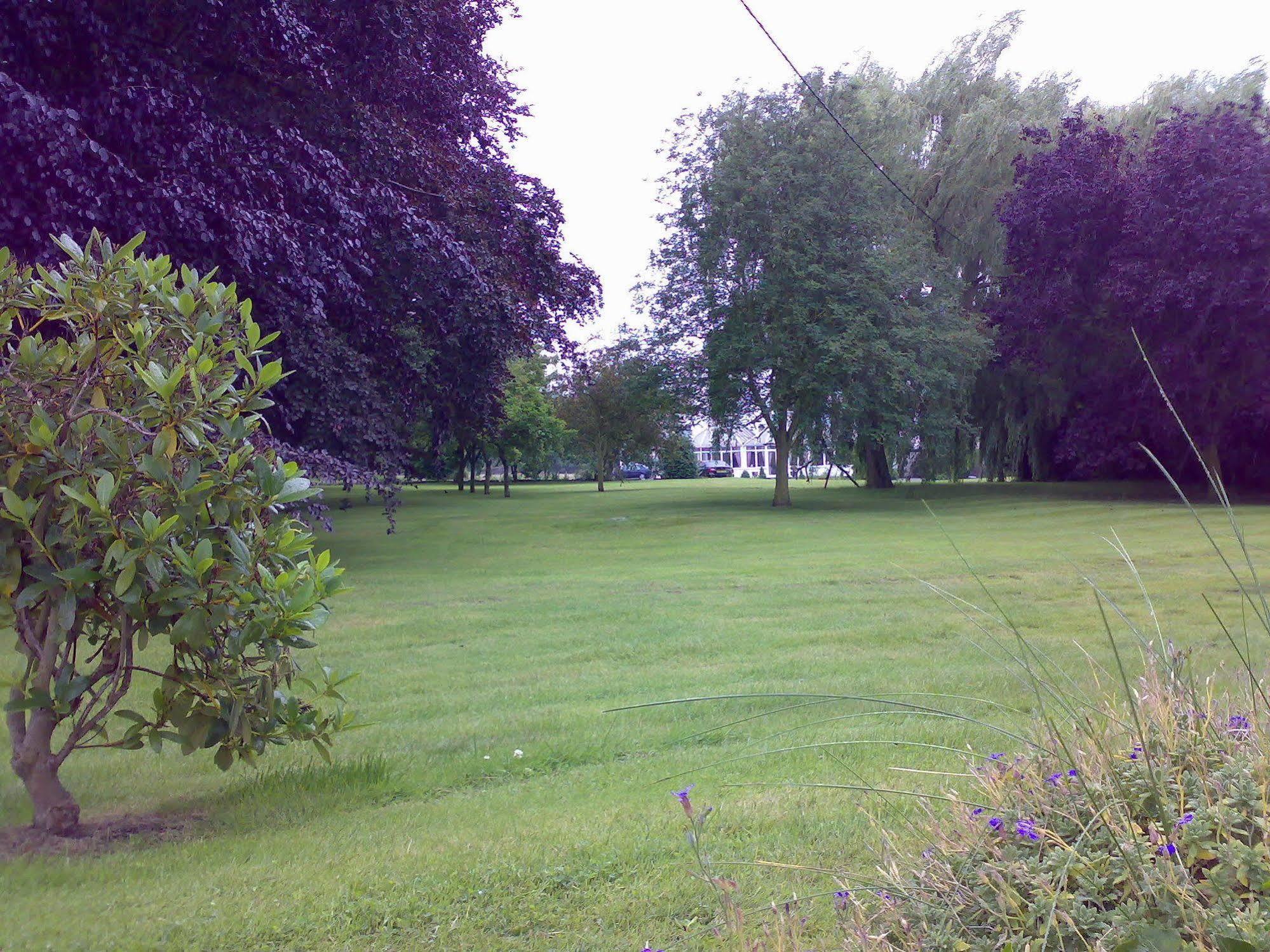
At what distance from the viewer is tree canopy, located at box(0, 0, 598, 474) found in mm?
9672

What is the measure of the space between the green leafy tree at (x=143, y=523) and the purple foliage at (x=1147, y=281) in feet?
81.9

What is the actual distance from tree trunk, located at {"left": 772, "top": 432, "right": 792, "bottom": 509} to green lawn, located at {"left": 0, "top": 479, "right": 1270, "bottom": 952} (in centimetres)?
1751

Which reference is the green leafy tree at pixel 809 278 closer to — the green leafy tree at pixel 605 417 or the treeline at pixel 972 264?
the treeline at pixel 972 264

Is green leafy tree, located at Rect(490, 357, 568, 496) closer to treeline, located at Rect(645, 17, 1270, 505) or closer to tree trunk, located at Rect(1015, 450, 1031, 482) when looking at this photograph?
treeline, located at Rect(645, 17, 1270, 505)

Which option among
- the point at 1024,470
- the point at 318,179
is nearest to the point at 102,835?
the point at 318,179

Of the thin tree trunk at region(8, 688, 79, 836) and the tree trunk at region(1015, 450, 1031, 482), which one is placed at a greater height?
the tree trunk at region(1015, 450, 1031, 482)

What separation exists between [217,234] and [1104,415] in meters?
25.3

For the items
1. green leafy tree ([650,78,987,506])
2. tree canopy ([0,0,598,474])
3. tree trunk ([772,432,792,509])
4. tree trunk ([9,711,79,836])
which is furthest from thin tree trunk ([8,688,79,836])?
tree trunk ([772,432,792,509])

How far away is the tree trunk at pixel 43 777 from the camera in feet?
12.9

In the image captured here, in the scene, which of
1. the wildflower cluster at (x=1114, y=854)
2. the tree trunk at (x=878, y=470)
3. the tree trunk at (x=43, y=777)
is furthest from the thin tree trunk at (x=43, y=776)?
the tree trunk at (x=878, y=470)

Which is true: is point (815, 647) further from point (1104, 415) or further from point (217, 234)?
point (1104, 415)

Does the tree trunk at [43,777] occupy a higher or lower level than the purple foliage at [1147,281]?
lower

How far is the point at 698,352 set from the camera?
30.4 m

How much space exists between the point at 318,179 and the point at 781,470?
70.4 ft
